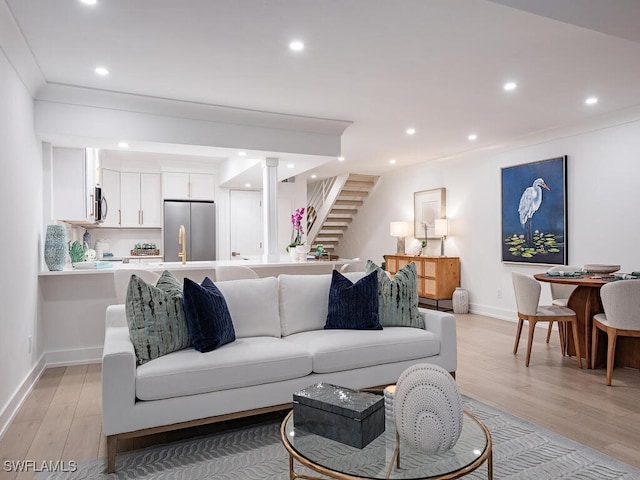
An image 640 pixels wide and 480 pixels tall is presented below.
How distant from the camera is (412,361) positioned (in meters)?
3.08

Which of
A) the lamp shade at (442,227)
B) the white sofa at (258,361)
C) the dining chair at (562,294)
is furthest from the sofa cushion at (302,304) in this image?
the lamp shade at (442,227)

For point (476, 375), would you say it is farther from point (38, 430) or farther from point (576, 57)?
point (38, 430)

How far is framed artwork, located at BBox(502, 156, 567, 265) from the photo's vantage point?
542 centimetres

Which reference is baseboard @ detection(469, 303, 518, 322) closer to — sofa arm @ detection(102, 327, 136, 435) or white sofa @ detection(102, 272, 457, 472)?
white sofa @ detection(102, 272, 457, 472)

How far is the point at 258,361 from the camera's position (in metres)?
2.58

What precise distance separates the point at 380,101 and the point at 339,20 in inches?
64.6

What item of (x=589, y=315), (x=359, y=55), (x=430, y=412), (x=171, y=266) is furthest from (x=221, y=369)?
(x=589, y=315)

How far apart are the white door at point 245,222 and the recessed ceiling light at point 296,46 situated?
5.54m

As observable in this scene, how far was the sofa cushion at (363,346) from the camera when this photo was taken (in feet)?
9.20

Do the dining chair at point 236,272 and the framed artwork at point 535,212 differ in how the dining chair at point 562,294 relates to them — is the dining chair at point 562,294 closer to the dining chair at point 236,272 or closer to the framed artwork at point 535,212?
the framed artwork at point 535,212

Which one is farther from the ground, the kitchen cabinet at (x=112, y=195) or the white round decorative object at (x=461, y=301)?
the kitchen cabinet at (x=112, y=195)

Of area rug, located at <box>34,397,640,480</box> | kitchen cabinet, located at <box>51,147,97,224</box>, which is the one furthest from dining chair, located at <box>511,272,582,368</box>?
kitchen cabinet, located at <box>51,147,97,224</box>

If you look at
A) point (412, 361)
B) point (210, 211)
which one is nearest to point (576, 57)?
point (412, 361)

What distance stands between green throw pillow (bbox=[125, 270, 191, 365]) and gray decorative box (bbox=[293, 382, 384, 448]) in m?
1.09
